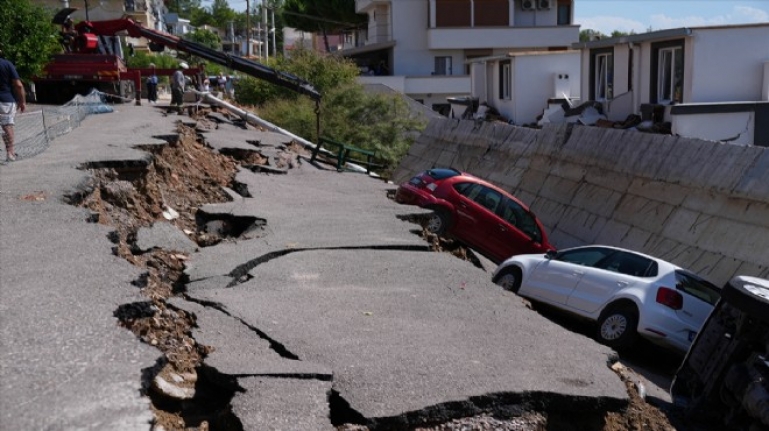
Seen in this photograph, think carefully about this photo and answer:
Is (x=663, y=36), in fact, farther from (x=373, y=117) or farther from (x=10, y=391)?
(x=10, y=391)

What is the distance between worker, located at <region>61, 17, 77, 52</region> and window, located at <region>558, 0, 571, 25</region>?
34436 millimetres

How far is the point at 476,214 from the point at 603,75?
42.8 feet

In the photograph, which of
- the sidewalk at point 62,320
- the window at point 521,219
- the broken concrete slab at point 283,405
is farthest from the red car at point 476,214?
the broken concrete slab at point 283,405

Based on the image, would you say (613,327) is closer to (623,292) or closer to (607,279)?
(623,292)

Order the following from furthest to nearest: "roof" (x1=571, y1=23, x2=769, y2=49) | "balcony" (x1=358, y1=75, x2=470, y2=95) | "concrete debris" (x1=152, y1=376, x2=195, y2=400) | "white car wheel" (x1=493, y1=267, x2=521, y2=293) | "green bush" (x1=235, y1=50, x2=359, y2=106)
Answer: "balcony" (x1=358, y1=75, x2=470, y2=95)
"green bush" (x1=235, y1=50, x2=359, y2=106)
"roof" (x1=571, y1=23, x2=769, y2=49)
"white car wheel" (x1=493, y1=267, x2=521, y2=293)
"concrete debris" (x1=152, y1=376, x2=195, y2=400)

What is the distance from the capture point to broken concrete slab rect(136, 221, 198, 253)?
10133 mm

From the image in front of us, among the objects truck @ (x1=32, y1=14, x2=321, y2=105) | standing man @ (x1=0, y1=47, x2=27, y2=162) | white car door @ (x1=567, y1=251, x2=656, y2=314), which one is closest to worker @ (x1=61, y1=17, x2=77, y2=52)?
truck @ (x1=32, y1=14, x2=321, y2=105)

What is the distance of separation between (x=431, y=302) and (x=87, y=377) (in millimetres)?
3927

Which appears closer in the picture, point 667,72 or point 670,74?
point 670,74

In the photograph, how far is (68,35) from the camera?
30219 millimetres

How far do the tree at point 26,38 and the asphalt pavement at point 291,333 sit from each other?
703 inches

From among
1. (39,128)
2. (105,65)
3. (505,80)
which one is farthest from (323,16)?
(39,128)

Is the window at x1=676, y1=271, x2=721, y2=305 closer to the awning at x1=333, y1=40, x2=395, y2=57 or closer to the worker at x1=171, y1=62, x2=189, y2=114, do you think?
the worker at x1=171, y1=62, x2=189, y2=114

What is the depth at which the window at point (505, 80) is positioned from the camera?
34.0 meters
